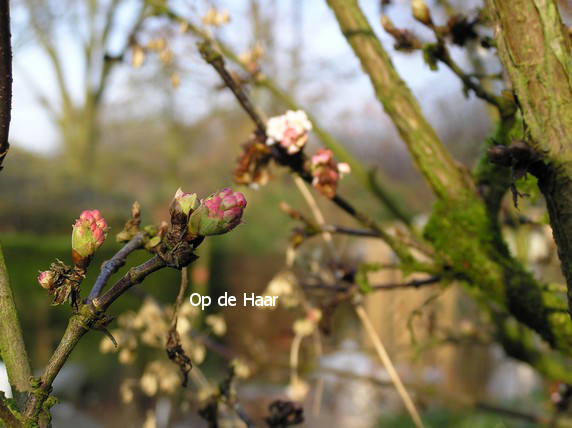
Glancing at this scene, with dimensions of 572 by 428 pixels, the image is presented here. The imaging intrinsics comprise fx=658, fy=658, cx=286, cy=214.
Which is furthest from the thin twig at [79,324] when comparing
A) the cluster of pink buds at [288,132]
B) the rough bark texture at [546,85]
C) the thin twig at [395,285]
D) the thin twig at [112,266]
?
the thin twig at [395,285]

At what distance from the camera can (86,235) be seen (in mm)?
674

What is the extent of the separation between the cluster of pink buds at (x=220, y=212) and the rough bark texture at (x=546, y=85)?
14.3 inches

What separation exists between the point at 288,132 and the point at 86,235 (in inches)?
25.2

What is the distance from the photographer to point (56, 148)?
11.6 metres

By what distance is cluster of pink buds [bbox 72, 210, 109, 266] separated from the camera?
0.67 meters

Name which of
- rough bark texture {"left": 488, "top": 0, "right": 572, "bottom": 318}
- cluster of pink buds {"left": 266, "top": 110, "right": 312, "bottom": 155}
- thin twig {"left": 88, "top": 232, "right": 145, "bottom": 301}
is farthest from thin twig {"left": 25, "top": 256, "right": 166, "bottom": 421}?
cluster of pink buds {"left": 266, "top": 110, "right": 312, "bottom": 155}

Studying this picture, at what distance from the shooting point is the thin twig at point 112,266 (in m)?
0.64

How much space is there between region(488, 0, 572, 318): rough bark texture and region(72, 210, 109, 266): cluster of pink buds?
0.49m

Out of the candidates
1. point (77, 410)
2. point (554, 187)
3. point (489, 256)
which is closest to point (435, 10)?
point (489, 256)

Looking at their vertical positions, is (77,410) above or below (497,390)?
above

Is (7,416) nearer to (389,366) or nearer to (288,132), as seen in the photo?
(288,132)

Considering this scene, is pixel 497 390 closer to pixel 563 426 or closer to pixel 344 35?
pixel 563 426

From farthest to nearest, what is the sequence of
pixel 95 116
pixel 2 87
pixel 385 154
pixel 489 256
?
pixel 385 154, pixel 95 116, pixel 489 256, pixel 2 87

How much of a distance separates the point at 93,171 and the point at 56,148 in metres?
0.81
